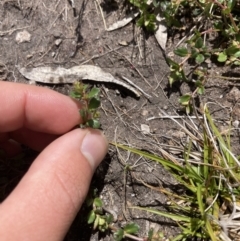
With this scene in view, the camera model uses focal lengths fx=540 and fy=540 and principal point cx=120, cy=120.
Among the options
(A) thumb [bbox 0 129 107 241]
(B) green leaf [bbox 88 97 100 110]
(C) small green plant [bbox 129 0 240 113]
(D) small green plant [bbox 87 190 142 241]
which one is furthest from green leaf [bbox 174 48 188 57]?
(D) small green plant [bbox 87 190 142 241]

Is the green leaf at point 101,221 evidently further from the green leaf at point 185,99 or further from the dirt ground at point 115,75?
the green leaf at point 185,99

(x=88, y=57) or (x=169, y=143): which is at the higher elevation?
(x=88, y=57)

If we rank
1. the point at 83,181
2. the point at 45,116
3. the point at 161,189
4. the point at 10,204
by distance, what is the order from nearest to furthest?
the point at 10,204 < the point at 83,181 < the point at 45,116 < the point at 161,189

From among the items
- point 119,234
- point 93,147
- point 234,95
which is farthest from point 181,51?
point 119,234

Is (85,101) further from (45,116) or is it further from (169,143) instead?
(169,143)

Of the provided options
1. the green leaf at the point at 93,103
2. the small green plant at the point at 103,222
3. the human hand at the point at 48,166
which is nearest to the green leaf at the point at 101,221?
the small green plant at the point at 103,222

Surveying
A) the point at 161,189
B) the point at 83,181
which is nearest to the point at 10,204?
the point at 83,181

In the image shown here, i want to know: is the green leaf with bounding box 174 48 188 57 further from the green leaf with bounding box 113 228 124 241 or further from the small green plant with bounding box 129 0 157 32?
the green leaf with bounding box 113 228 124 241
